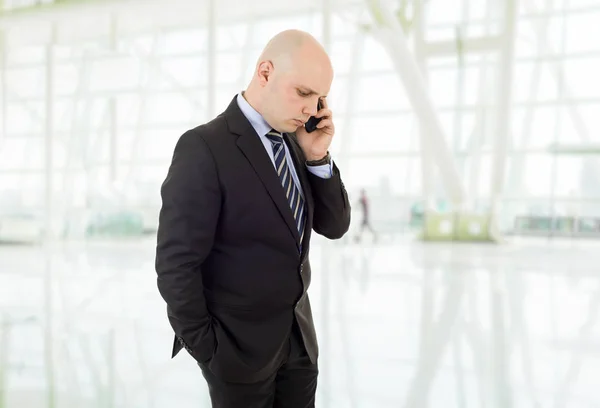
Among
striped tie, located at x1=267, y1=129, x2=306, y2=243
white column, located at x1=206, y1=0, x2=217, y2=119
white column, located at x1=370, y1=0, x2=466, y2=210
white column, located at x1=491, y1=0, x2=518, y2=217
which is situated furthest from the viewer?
white column, located at x1=206, y1=0, x2=217, y2=119

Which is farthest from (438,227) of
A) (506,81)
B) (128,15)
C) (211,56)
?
(128,15)

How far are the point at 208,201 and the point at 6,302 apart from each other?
6.08 meters

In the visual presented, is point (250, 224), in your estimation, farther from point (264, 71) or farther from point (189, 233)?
point (264, 71)

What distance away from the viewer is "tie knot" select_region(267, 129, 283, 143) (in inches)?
63.0

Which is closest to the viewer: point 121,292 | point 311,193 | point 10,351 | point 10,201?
point 311,193

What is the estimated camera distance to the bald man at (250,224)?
1468mm

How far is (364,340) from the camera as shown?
4.61 metres

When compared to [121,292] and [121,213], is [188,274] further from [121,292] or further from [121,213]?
[121,213]

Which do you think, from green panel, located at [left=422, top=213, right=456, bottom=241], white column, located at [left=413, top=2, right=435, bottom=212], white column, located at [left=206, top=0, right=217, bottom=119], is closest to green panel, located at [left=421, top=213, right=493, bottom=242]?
green panel, located at [left=422, top=213, right=456, bottom=241]

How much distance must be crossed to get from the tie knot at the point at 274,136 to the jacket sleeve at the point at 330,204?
138mm

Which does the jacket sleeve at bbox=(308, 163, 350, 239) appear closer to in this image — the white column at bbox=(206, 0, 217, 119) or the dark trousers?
the dark trousers

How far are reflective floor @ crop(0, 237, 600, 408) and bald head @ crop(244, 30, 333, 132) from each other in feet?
6.77

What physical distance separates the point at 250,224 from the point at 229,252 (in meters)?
0.11

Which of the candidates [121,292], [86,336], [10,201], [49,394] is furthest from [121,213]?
[49,394]
